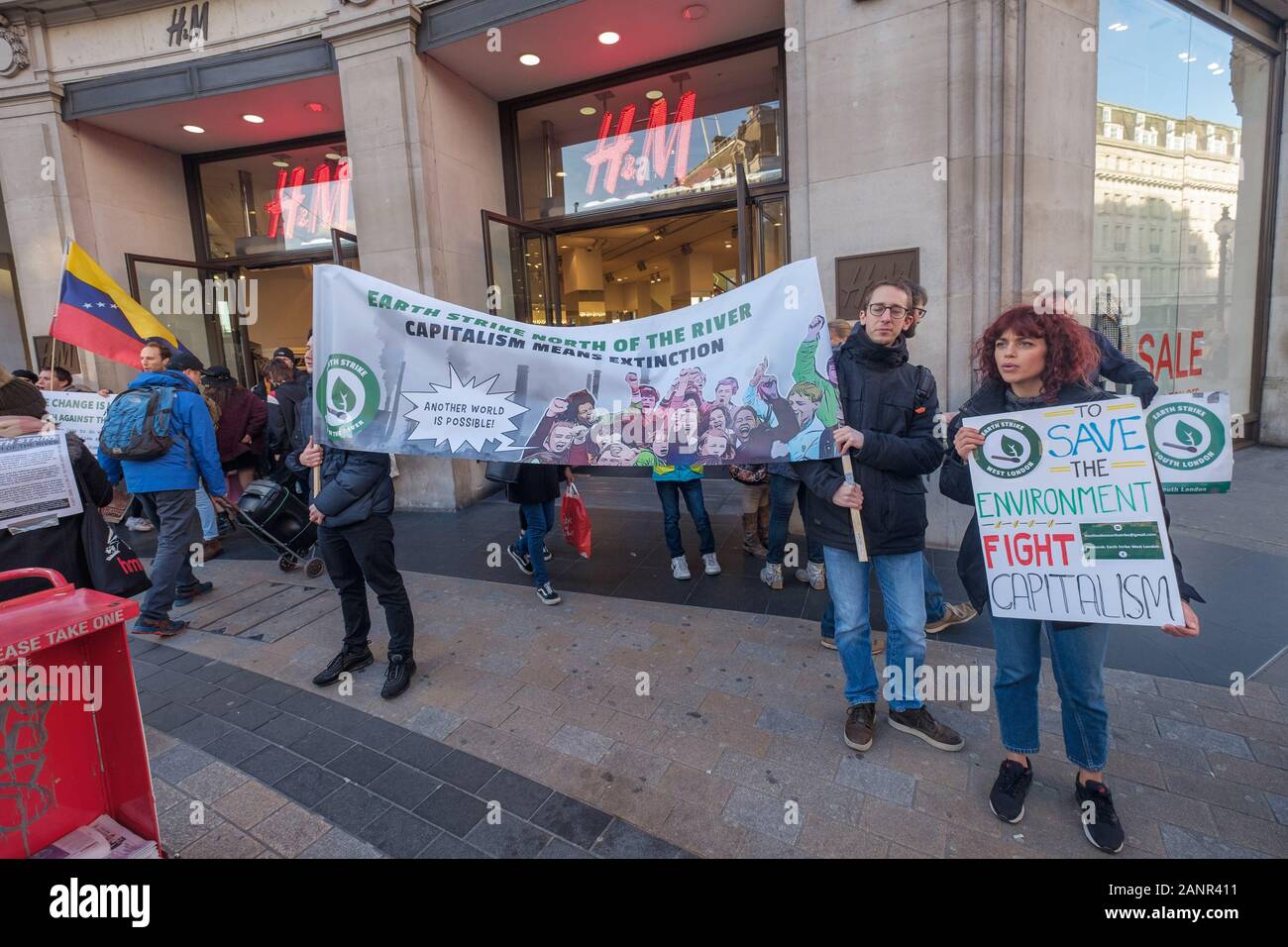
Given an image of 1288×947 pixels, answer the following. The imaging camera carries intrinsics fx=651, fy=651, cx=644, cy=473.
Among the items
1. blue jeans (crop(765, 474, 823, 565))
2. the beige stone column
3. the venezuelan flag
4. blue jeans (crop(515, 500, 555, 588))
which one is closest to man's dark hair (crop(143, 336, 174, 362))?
the venezuelan flag

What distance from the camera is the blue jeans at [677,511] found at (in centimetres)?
549

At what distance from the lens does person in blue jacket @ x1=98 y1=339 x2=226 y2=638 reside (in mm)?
4797

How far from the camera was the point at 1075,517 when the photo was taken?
2510 mm

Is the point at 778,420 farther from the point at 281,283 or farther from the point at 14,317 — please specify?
the point at 14,317

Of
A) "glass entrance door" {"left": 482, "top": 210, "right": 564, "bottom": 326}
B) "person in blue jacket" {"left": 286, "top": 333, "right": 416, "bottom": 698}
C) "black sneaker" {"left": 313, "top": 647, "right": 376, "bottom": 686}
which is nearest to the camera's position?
"person in blue jacket" {"left": 286, "top": 333, "right": 416, "bottom": 698}

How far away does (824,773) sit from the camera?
295cm

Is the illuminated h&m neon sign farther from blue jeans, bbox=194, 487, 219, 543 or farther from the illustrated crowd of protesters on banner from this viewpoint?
blue jeans, bbox=194, 487, 219, 543

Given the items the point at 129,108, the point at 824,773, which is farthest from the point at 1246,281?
the point at 129,108

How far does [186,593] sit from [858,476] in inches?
220

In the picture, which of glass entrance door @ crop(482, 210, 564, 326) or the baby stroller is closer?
the baby stroller

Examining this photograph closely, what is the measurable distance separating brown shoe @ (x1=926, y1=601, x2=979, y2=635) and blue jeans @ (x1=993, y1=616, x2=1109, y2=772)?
1.63 metres

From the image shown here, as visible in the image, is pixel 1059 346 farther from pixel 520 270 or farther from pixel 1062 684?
pixel 520 270

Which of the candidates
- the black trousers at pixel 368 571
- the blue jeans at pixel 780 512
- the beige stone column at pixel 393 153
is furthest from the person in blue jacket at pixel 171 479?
the blue jeans at pixel 780 512

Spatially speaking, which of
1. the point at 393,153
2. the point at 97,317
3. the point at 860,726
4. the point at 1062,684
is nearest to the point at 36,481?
the point at 97,317
